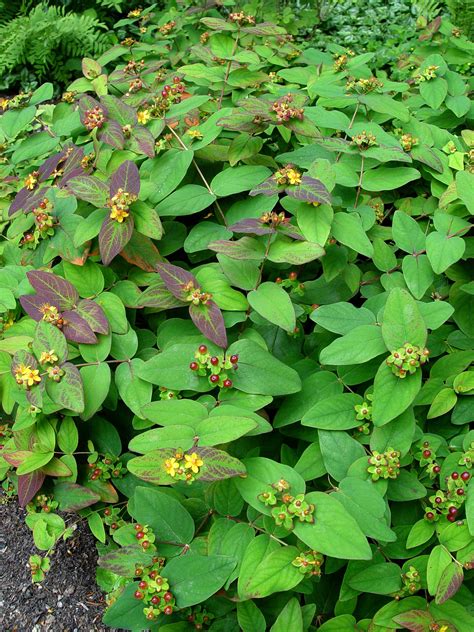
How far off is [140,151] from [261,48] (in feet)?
3.76

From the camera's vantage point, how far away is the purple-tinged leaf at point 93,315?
166cm

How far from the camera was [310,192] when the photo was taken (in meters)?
1.63

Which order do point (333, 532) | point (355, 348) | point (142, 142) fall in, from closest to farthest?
point (333, 532), point (355, 348), point (142, 142)

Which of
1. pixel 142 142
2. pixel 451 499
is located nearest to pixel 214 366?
pixel 451 499

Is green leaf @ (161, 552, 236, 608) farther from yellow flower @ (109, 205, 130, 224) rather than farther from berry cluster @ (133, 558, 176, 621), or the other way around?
yellow flower @ (109, 205, 130, 224)

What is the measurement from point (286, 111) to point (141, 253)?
641 millimetres

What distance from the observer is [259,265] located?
1.80m

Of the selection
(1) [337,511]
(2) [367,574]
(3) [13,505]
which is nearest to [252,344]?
(1) [337,511]

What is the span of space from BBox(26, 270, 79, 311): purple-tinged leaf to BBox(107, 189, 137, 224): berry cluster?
25cm

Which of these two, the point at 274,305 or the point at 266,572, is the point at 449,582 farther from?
the point at 274,305

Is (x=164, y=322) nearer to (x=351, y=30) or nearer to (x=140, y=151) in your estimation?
(x=140, y=151)

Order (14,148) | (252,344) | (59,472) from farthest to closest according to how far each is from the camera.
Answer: (14,148) → (59,472) → (252,344)

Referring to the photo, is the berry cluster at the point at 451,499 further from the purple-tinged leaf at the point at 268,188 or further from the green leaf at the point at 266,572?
the purple-tinged leaf at the point at 268,188

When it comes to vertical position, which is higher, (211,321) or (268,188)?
(268,188)
